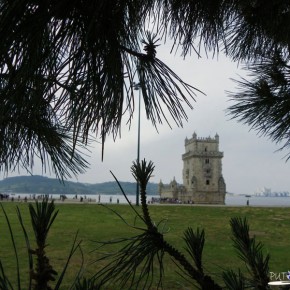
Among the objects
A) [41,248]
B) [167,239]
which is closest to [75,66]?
[41,248]

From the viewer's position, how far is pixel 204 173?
7162 cm

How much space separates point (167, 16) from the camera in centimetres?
217

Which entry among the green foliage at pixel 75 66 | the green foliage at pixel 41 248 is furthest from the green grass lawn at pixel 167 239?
the green foliage at pixel 41 248

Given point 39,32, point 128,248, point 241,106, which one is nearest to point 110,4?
point 39,32

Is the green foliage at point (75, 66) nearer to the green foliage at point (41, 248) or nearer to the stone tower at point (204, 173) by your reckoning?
the green foliage at point (41, 248)

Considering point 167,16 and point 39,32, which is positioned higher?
point 167,16

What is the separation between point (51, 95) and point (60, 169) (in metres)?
1.06

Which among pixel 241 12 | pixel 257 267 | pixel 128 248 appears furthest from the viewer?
pixel 241 12

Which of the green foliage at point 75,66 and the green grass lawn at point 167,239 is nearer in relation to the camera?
the green foliage at point 75,66

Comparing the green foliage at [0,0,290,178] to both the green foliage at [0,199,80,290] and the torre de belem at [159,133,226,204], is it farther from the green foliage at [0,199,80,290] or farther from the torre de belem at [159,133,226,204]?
the torre de belem at [159,133,226,204]

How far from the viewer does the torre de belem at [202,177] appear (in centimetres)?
7000

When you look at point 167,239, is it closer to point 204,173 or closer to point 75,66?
point 75,66

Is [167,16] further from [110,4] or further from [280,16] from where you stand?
[110,4]

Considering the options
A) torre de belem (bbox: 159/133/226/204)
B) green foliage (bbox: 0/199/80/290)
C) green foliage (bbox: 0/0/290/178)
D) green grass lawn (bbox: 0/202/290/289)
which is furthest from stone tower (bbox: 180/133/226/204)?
green foliage (bbox: 0/199/80/290)
